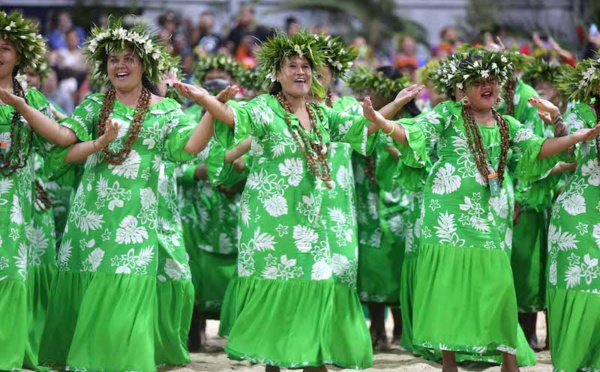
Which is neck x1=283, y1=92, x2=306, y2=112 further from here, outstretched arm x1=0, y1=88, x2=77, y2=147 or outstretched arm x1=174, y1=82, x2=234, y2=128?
outstretched arm x1=0, y1=88, x2=77, y2=147

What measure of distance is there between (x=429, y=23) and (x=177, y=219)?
12.7 meters

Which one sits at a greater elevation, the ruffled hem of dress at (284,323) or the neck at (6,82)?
the neck at (6,82)

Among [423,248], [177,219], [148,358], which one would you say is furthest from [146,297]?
[423,248]

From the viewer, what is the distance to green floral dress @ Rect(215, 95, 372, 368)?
6844mm

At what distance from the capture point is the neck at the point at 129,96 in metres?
7.21

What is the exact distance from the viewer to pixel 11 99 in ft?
22.0

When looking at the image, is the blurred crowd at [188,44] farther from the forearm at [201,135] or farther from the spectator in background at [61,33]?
the forearm at [201,135]

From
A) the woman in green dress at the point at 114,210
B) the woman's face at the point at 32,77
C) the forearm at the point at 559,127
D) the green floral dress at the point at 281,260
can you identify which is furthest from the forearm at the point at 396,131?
the woman's face at the point at 32,77

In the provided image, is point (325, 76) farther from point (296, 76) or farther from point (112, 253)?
point (112, 253)

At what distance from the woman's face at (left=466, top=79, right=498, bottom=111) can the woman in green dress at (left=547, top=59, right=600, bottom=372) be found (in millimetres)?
519

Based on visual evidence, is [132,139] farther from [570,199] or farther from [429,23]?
[429,23]

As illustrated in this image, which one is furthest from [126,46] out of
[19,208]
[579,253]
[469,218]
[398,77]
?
[579,253]

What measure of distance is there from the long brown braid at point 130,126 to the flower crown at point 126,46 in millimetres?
195

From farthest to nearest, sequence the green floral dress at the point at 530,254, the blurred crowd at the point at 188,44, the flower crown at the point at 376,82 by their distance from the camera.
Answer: the blurred crowd at the point at 188,44
the flower crown at the point at 376,82
the green floral dress at the point at 530,254
